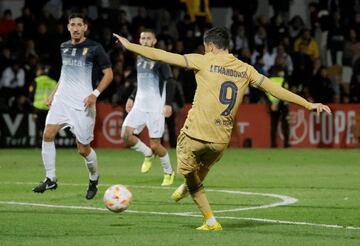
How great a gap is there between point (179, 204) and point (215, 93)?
294 centimetres

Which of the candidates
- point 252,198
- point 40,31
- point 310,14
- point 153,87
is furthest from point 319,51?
point 252,198

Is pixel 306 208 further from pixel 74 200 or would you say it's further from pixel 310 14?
pixel 310 14

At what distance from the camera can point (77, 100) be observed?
14602 millimetres

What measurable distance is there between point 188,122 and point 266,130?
16.8 metres

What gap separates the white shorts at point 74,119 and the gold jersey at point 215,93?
146 inches

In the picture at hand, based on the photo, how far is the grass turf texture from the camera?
1035cm

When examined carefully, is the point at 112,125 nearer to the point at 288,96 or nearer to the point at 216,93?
the point at 216,93

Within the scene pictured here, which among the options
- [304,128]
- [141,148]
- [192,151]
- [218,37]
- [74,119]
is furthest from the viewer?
[304,128]

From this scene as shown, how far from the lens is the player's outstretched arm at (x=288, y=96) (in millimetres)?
10875

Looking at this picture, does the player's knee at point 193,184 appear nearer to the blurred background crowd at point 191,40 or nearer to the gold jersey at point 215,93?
the gold jersey at point 215,93

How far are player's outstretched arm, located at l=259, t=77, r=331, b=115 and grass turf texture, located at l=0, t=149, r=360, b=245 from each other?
130 centimetres

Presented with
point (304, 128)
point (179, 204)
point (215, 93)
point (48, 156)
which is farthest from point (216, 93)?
point (304, 128)

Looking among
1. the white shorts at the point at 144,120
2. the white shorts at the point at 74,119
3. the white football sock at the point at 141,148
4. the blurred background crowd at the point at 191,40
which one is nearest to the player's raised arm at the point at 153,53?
the white shorts at the point at 74,119

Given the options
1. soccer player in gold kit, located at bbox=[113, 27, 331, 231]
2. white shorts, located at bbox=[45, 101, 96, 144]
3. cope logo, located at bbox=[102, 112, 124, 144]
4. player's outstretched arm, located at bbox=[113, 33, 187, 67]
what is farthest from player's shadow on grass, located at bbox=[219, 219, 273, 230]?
cope logo, located at bbox=[102, 112, 124, 144]
